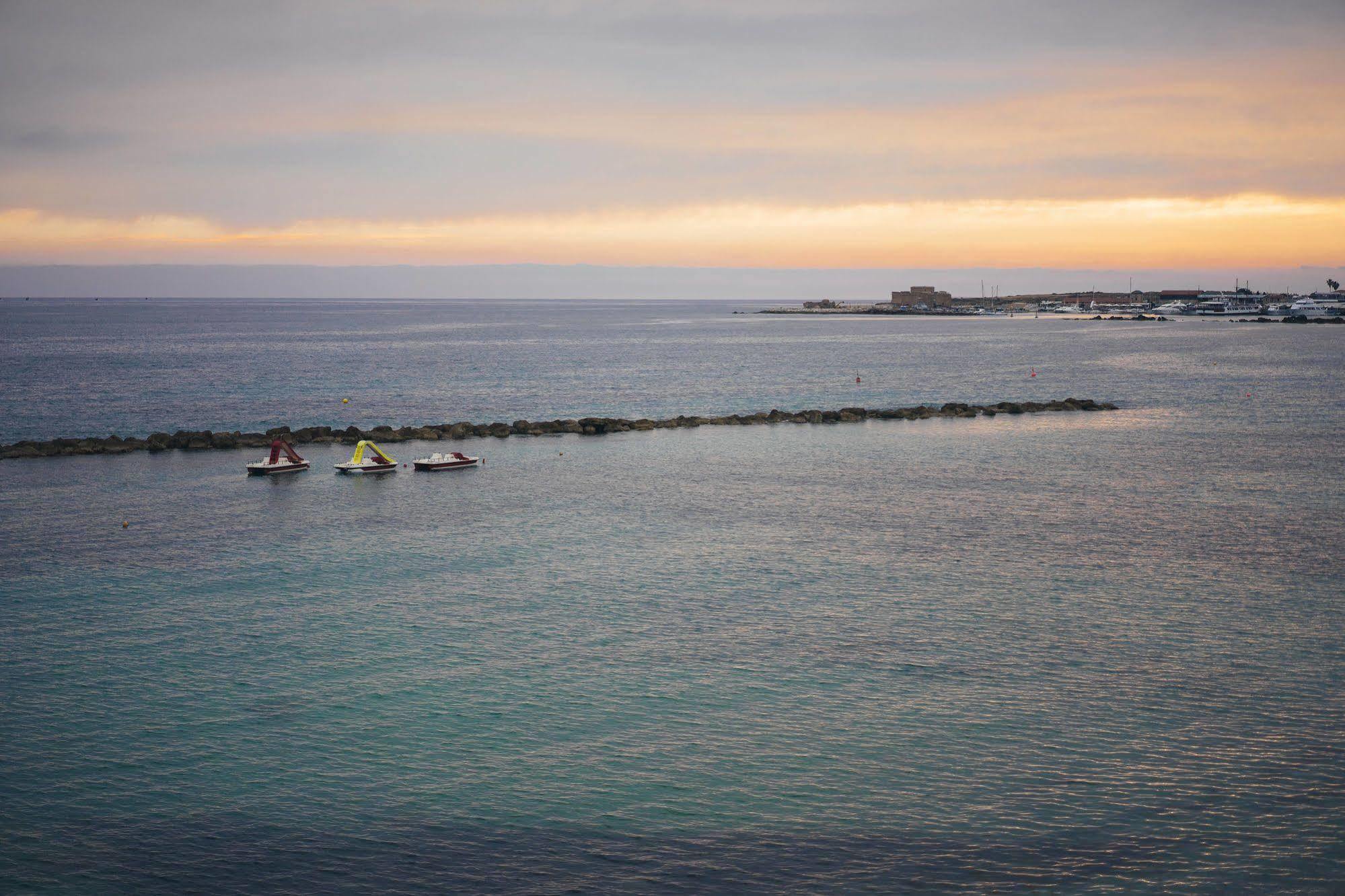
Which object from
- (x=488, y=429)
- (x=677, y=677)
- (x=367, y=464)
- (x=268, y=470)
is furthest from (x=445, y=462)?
(x=677, y=677)

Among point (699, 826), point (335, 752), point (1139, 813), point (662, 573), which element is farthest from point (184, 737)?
point (1139, 813)

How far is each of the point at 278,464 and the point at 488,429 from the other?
1832cm

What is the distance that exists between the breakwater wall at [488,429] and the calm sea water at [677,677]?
3992mm

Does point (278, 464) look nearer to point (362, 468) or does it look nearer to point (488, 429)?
point (362, 468)

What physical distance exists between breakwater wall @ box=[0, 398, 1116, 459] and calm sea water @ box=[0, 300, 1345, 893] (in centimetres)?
399

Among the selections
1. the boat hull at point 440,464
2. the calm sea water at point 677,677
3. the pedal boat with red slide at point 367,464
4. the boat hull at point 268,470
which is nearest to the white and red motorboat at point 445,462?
the boat hull at point 440,464

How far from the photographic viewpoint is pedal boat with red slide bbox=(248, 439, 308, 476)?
54406 mm

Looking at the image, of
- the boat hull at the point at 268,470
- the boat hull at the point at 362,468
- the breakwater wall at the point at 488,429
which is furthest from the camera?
the breakwater wall at the point at 488,429

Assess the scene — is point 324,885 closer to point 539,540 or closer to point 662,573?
point 662,573

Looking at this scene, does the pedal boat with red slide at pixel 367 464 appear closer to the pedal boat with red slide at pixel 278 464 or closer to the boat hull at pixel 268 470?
the pedal boat with red slide at pixel 278 464

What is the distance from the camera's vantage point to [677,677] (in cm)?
2478

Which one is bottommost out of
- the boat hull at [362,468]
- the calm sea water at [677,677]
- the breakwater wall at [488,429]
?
Result: the calm sea water at [677,677]

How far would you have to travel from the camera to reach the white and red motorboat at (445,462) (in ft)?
186

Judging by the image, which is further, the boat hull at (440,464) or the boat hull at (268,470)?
the boat hull at (440,464)
